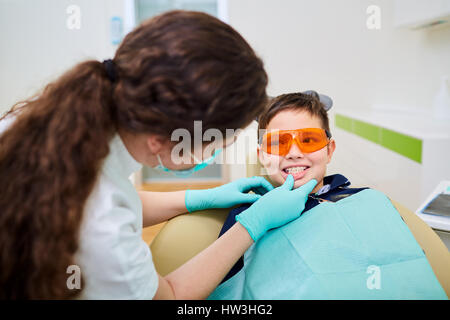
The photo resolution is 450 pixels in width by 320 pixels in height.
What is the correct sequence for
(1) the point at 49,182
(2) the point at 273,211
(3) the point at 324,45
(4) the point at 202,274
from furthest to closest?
(3) the point at 324,45 < (2) the point at 273,211 < (4) the point at 202,274 < (1) the point at 49,182

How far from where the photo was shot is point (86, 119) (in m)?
0.72

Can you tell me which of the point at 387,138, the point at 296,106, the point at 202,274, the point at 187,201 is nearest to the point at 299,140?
the point at 296,106

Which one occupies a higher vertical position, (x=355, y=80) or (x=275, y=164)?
(x=355, y=80)

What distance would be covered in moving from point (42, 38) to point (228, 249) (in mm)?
3545

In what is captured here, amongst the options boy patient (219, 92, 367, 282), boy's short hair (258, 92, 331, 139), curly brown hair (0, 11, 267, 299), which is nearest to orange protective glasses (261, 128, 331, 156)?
boy patient (219, 92, 367, 282)

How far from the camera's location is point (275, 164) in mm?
1361

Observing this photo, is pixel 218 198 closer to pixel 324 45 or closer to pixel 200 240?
pixel 200 240

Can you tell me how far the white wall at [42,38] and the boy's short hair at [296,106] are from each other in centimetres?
264

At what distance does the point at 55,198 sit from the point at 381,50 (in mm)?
3378

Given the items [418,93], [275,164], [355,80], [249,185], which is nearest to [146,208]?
[249,185]

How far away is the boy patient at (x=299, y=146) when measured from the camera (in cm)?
130

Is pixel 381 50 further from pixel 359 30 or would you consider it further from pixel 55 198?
pixel 55 198

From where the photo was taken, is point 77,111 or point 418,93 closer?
point 77,111

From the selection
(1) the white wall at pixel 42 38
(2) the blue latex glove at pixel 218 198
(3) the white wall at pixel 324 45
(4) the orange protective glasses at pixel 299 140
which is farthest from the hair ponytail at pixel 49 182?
(1) the white wall at pixel 42 38
